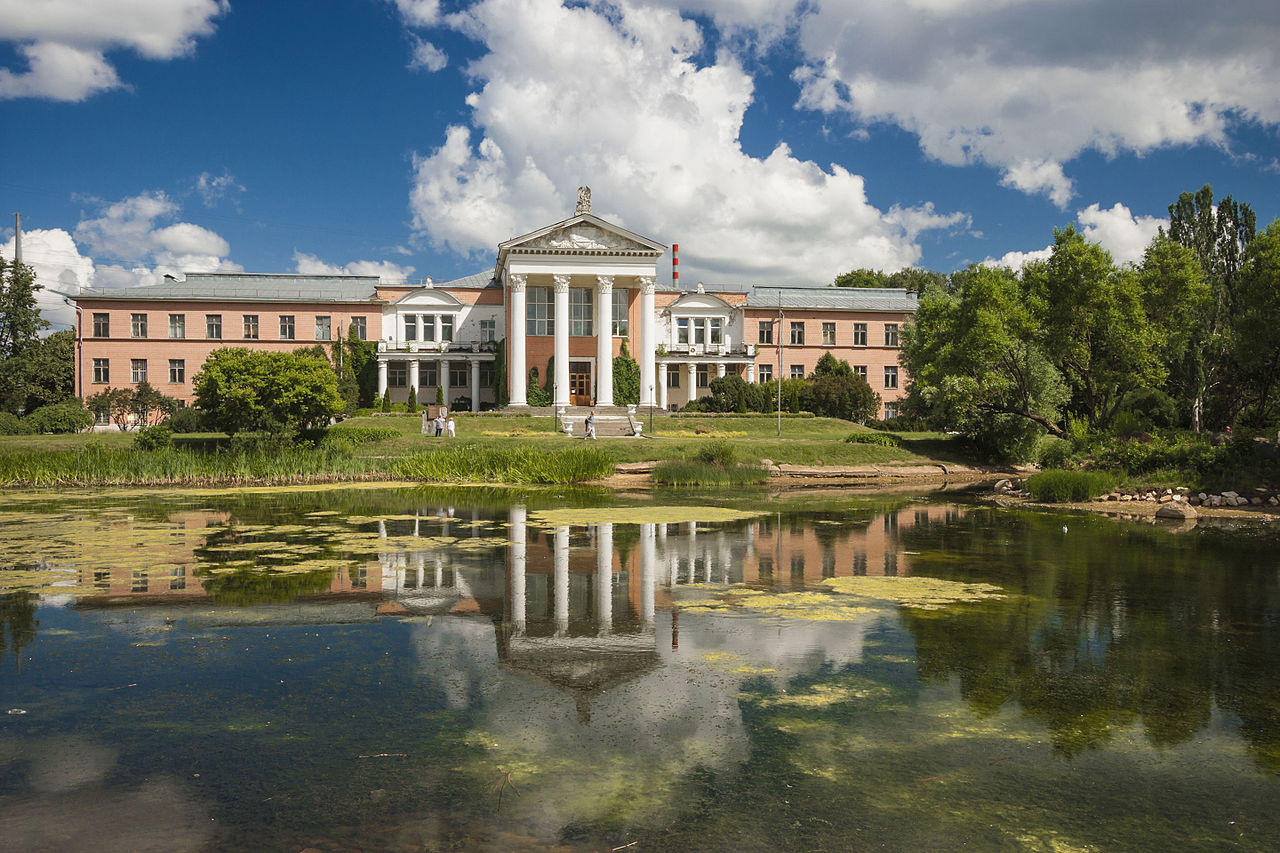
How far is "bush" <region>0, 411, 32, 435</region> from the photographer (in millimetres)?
36812

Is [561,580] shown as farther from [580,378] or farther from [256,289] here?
[256,289]

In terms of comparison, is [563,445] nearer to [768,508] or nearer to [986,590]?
[768,508]

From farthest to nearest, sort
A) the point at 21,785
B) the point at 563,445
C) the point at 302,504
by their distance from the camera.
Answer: the point at 563,445, the point at 302,504, the point at 21,785

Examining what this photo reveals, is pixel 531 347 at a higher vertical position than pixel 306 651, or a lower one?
higher

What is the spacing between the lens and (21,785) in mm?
4848

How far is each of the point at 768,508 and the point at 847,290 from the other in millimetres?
52156

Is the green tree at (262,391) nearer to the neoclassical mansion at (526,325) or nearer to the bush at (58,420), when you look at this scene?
the bush at (58,420)

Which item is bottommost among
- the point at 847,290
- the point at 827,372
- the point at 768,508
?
the point at 768,508

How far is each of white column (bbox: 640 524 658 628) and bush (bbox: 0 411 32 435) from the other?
113 ft

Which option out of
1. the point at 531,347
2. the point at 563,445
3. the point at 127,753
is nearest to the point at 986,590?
the point at 127,753

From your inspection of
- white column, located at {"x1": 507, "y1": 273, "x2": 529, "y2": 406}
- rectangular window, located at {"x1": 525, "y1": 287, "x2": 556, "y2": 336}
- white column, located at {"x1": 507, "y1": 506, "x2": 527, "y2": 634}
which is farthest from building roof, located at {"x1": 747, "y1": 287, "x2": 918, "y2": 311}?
white column, located at {"x1": 507, "y1": 506, "x2": 527, "y2": 634}

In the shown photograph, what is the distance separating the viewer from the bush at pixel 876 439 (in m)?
36.0

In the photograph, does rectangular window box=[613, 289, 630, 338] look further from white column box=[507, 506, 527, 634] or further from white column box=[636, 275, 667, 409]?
white column box=[507, 506, 527, 634]

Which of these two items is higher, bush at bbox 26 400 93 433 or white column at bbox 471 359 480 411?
white column at bbox 471 359 480 411
